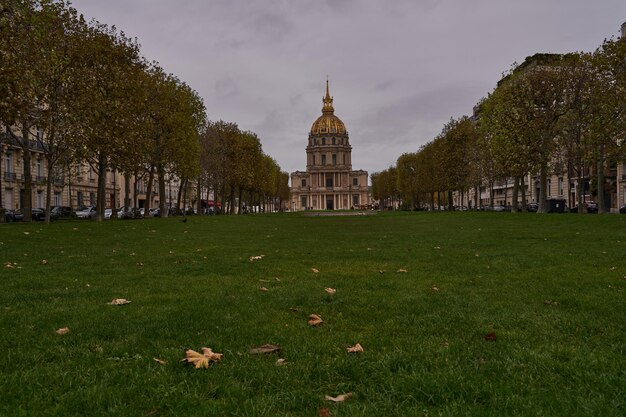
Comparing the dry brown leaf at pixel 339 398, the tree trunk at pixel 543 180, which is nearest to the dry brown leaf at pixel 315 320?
the dry brown leaf at pixel 339 398

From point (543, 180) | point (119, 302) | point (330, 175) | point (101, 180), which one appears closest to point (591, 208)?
point (543, 180)

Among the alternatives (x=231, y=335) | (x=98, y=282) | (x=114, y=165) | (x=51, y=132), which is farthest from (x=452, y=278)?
(x=114, y=165)

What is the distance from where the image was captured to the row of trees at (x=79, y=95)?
20250 millimetres

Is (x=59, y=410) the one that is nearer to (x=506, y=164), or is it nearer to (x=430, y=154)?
(x=506, y=164)

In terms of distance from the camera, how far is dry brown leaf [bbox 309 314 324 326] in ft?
17.7

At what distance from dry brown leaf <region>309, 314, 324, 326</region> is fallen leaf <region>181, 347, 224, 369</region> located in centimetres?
140

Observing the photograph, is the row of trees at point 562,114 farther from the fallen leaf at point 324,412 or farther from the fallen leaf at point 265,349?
the fallen leaf at point 324,412

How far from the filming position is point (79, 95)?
2762 centimetres

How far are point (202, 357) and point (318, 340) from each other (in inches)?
46.8

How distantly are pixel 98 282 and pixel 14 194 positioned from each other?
56.7m

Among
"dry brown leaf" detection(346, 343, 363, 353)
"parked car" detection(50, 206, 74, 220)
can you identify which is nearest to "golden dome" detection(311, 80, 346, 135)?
"parked car" detection(50, 206, 74, 220)

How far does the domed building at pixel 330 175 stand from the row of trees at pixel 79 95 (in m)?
153

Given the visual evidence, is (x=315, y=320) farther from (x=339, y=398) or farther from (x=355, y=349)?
(x=339, y=398)

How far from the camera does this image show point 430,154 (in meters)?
71.8
